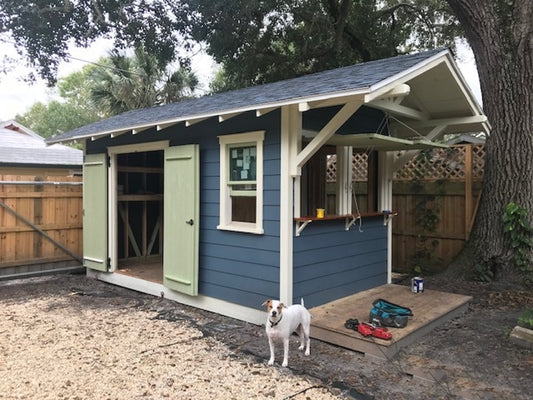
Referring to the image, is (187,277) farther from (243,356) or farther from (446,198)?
(446,198)

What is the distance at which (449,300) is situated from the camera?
4.59 meters

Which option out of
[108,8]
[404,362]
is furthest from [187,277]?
[108,8]

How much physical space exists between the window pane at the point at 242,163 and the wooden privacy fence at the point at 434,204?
2781 millimetres

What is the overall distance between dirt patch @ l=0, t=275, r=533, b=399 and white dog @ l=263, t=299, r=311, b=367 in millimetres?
157

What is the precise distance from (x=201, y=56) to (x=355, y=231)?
9.15m

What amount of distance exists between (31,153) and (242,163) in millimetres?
8723

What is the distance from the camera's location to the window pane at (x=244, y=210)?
5.79 metres

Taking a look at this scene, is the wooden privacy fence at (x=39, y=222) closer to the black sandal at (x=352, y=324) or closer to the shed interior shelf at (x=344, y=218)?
the shed interior shelf at (x=344, y=218)

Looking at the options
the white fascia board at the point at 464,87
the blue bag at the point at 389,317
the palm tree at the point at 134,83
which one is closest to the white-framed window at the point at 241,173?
the blue bag at the point at 389,317

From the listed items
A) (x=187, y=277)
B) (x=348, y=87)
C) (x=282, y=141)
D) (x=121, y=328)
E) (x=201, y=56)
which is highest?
(x=201, y=56)

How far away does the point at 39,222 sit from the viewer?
6648 mm

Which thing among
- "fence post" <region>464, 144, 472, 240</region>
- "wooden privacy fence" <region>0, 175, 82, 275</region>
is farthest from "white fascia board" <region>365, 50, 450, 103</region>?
"wooden privacy fence" <region>0, 175, 82, 275</region>

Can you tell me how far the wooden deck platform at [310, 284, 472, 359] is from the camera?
3.37m

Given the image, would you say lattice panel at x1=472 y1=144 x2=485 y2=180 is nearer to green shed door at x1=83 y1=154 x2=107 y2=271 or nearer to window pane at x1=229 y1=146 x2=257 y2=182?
window pane at x1=229 y1=146 x2=257 y2=182
